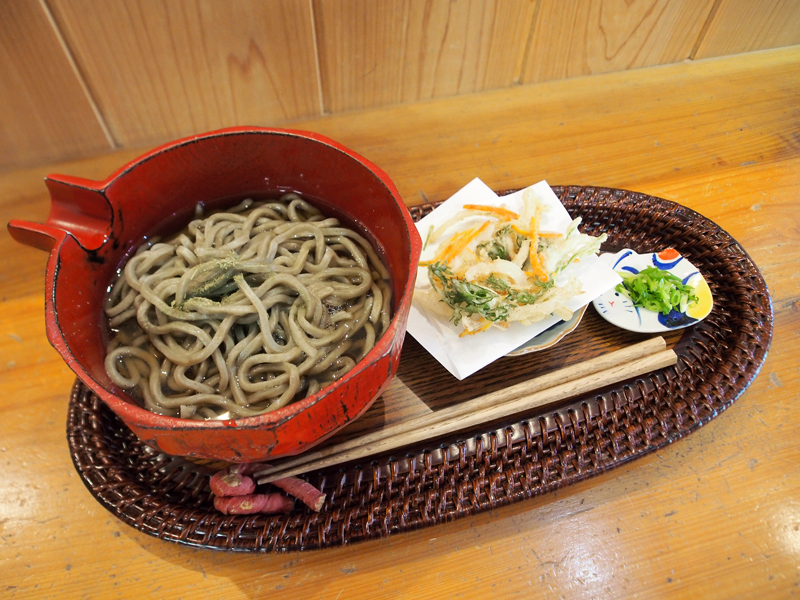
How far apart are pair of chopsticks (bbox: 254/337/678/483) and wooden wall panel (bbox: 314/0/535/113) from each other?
150 cm

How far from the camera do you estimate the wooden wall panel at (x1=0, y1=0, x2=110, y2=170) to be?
1.72 m

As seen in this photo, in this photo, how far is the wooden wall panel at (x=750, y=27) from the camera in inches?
95.0

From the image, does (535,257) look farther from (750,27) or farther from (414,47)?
(750,27)

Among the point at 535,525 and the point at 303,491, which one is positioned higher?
the point at 303,491

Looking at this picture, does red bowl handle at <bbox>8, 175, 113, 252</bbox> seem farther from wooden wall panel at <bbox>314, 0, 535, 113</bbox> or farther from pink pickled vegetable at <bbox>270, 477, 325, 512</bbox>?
wooden wall panel at <bbox>314, 0, 535, 113</bbox>

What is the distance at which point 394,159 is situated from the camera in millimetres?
2197

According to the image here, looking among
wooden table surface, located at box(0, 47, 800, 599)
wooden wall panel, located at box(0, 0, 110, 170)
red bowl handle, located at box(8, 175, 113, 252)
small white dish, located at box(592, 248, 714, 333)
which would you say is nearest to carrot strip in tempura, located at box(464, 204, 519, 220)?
small white dish, located at box(592, 248, 714, 333)

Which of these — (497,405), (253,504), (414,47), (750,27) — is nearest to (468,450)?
(497,405)

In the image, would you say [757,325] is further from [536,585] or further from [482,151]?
[482,151]

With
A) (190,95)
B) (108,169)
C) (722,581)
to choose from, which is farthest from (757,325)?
(108,169)

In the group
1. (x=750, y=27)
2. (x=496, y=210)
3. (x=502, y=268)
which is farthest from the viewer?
(x=750, y=27)

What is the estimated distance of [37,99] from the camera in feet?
6.32

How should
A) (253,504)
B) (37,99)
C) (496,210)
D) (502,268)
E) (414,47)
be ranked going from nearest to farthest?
1. (253,504)
2. (502,268)
3. (496,210)
4. (37,99)
5. (414,47)

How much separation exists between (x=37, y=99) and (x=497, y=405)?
1.96 metres
